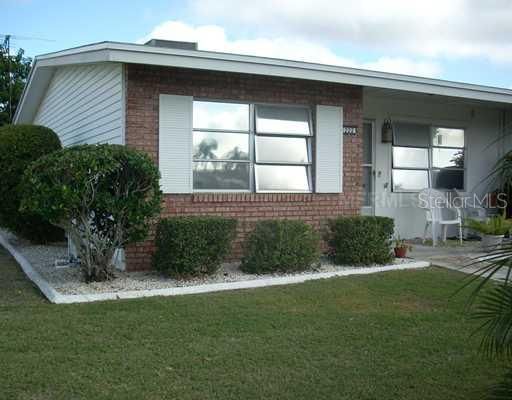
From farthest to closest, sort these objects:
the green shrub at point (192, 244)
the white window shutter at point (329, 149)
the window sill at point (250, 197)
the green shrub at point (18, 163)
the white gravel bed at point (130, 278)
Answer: the green shrub at point (18, 163), the white window shutter at point (329, 149), the window sill at point (250, 197), the green shrub at point (192, 244), the white gravel bed at point (130, 278)

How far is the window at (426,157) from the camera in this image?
12.5 metres

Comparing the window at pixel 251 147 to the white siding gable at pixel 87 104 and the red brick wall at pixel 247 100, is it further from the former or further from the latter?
the white siding gable at pixel 87 104

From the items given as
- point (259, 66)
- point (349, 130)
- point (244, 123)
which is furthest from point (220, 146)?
point (349, 130)

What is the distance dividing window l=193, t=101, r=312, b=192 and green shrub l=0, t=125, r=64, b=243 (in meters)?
3.68

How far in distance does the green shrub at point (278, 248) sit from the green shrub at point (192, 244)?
1.43 ft

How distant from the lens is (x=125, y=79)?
8.38 meters

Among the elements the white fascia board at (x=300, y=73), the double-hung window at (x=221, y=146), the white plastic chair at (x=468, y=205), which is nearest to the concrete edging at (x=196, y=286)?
the double-hung window at (x=221, y=146)

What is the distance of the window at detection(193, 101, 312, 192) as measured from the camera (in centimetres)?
896

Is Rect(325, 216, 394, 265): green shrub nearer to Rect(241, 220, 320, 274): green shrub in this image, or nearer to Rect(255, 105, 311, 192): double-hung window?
Rect(241, 220, 320, 274): green shrub

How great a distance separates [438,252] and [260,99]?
4.14 m

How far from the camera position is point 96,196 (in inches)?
282

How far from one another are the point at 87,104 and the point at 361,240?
5390 mm

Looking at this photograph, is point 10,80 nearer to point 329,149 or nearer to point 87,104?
point 87,104

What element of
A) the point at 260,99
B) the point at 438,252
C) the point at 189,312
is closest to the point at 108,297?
the point at 189,312
